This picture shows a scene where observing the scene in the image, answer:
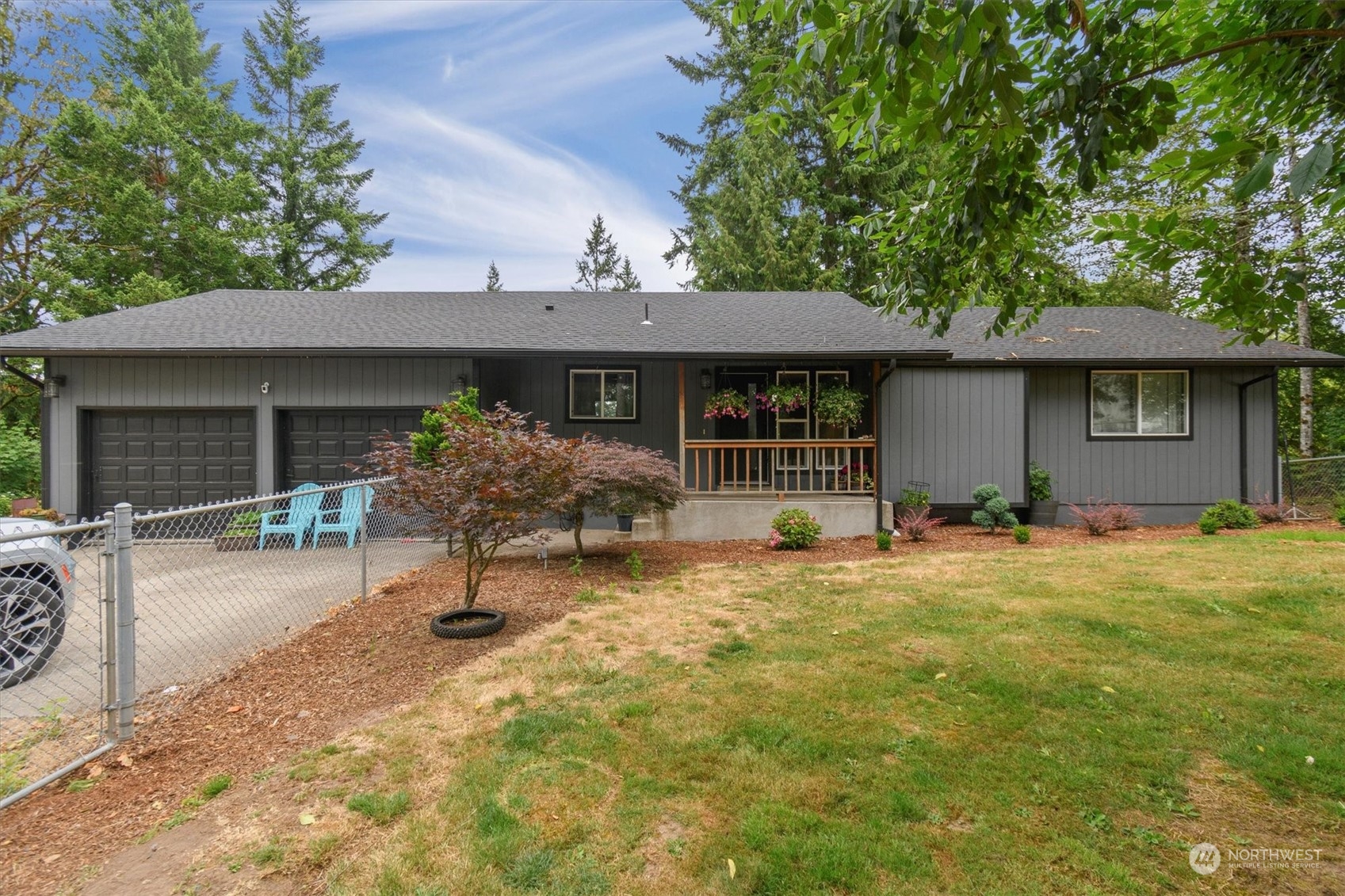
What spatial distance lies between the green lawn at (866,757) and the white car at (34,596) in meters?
2.08

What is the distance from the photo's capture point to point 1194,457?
33.6 feet

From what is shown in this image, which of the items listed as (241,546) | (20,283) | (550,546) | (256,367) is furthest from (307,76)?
(550,546)

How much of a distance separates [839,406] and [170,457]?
10613mm

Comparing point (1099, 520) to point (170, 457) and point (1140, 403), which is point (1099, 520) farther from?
point (170, 457)

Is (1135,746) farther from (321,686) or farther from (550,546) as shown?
(550,546)

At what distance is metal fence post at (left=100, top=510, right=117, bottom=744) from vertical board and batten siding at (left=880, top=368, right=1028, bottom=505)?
31.1 ft

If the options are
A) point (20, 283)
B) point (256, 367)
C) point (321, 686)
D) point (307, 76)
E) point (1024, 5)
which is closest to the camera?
point (1024, 5)

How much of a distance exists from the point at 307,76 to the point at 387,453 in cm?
2484

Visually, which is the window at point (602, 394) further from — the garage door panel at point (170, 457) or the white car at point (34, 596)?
the white car at point (34, 596)

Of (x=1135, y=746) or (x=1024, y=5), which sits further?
(x=1135, y=746)

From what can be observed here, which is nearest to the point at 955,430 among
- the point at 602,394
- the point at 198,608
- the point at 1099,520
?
the point at 1099,520

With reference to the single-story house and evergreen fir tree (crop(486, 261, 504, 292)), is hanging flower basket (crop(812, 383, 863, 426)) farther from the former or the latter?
evergreen fir tree (crop(486, 261, 504, 292))

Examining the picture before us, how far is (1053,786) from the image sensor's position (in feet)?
8.15

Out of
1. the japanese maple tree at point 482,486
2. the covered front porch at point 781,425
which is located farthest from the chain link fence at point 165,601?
the covered front porch at point 781,425
